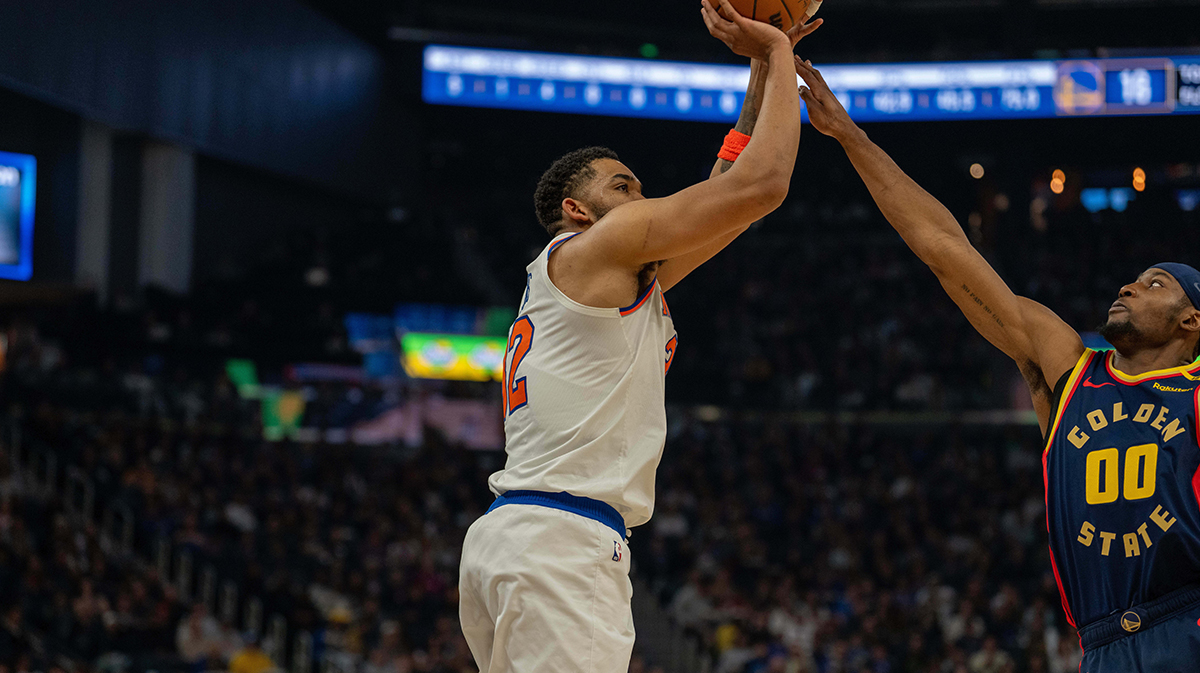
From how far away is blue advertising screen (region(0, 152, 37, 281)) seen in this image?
1545 centimetres

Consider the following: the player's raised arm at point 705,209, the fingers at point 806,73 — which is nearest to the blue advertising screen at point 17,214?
the fingers at point 806,73

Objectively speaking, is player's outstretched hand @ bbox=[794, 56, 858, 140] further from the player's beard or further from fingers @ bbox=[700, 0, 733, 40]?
the player's beard

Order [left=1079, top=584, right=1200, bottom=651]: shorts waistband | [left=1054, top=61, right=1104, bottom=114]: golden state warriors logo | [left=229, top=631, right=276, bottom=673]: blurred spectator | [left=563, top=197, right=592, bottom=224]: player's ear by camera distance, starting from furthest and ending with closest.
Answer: [left=1054, top=61, right=1104, bottom=114]: golden state warriors logo → [left=229, top=631, right=276, bottom=673]: blurred spectator → [left=563, top=197, right=592, bottom=224]: player's ear → [left=1079, top=584, right=1200, bottom=651]: shorts waistband

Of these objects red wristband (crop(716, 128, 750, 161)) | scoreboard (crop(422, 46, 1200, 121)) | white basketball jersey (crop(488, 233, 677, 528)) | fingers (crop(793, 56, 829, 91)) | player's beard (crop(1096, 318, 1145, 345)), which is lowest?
white basketball jersey (crop(488, 233, 677, 528))

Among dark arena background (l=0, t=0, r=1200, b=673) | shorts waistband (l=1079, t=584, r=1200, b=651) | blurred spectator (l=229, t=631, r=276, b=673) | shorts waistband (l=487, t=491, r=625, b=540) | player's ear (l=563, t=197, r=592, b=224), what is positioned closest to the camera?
shorts waistband (l=487, t=491, r=625, b=540)

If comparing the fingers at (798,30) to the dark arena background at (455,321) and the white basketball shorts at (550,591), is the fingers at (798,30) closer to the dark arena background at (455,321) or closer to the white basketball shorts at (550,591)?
the white basketball shorts at (550,591)

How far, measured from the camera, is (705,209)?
318cm

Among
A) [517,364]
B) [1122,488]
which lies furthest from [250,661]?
[1122,488]

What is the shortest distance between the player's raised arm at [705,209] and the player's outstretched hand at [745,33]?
277 mm

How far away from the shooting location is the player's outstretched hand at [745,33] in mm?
3570

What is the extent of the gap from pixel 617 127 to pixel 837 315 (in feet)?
19.7

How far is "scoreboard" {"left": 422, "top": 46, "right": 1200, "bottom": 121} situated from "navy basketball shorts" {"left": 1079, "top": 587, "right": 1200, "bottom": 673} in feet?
63.2

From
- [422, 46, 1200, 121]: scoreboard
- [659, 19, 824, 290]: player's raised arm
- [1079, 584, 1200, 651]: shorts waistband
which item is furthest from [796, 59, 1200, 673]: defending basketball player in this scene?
[422, 46, 1200, 121]: scoreboard

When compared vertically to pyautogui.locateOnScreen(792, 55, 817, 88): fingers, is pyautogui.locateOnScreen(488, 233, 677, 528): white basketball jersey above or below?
below
